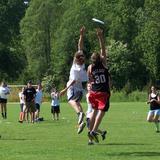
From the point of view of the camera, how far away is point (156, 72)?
8288 centimetres

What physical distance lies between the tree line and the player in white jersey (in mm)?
63575

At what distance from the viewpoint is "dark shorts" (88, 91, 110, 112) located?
47.0ft

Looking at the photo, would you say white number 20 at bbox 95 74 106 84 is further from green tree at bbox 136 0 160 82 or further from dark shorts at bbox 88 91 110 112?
green tree at bbox 136 0 160 82

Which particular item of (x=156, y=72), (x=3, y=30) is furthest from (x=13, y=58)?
(x=156, y=72)

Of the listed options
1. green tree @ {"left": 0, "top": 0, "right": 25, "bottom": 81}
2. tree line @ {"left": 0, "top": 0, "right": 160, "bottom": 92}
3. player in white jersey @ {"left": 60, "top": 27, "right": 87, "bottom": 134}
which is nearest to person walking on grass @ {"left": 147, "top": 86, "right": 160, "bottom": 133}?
player in white jersey @ {"left": 60, "top": 27, "right": 87, "bottom": 134}

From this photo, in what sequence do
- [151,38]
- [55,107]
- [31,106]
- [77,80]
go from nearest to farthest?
[77,80], [31,106], [55,107], [151,38]

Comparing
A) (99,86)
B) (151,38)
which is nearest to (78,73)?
(99,86)

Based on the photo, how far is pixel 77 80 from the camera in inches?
612

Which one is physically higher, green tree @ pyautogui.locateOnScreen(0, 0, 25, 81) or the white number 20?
green tree @ pyautogui.locateOnScreen(0, 0, 25, 81)

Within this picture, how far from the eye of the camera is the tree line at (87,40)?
83438 millimetres

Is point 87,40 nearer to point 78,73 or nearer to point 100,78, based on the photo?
point 78,73

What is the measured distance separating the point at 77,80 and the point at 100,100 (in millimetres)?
1378

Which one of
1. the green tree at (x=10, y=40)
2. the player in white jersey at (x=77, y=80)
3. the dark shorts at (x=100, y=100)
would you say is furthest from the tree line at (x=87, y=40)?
the dark shorts at (x=100, y=100)

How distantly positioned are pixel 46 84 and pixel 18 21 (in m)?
26.9
